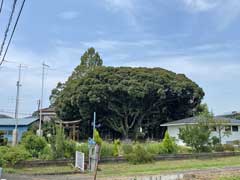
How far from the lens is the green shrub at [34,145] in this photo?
16.0 meters

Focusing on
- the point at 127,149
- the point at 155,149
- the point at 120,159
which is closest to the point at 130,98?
the point at 155,149

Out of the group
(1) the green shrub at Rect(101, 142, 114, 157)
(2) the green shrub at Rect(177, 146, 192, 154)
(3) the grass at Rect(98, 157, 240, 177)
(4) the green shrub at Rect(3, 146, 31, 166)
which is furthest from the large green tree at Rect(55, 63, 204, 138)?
(4) the green shrub at Rect(3, 146, 31, 166)

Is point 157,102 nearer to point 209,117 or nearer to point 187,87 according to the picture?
point 187,87

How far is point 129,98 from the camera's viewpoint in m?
35.4

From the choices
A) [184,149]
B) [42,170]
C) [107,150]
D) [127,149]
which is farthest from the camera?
Result: [184,149]

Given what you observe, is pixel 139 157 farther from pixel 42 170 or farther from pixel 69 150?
pixel 42 170

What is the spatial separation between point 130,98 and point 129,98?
0.63 feet

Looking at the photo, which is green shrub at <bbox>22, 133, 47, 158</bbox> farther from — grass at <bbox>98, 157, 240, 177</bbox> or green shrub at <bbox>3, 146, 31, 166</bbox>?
grass at <bbox>98, 157, 240, 177</bbox>

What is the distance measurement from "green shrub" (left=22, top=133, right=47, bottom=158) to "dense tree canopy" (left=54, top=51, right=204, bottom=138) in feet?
59.2

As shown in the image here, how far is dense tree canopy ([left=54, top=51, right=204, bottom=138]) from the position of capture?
35.1 m

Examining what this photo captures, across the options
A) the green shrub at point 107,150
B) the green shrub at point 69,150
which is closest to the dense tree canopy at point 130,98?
the green shrub at point 107,150

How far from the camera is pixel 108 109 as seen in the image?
3672cm

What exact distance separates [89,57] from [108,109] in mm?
14403

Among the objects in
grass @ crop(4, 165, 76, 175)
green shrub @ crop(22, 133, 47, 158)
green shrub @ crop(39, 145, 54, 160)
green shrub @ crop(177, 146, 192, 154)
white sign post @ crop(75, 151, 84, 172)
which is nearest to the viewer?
grass @ crop(4, 165, 76, 175)
